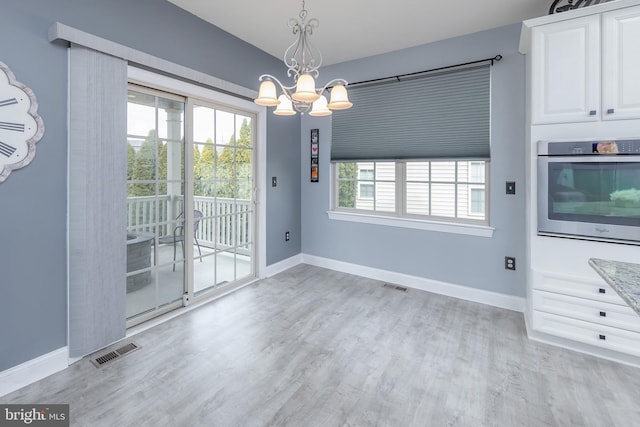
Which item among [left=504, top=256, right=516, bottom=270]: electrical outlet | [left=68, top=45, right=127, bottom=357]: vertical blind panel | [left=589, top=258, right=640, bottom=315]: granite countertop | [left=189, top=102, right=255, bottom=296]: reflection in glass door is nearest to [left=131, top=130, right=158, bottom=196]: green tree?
[left=68, top=45, right=127, bottom=357]: vertical blind panel

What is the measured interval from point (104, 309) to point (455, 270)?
325 centimetres

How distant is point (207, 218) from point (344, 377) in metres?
2.01

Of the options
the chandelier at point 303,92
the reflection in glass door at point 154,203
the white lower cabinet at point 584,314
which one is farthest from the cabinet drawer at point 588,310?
the reflection in glass door at point 154,203

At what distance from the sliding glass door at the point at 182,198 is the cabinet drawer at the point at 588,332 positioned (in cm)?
293

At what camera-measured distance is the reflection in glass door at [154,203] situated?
253 centimetres

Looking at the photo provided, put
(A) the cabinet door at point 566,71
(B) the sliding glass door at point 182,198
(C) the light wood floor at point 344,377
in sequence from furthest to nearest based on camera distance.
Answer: (B) the sliding glass door at point 182,198 → (A) the cabinet door at point 566,71 → (C) the light wood floor at point 344,377

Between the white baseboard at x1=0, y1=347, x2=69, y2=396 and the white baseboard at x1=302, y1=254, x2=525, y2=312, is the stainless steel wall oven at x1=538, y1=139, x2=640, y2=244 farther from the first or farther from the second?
the white baseboard at x1=0, y1=347, x2=69, y2=396

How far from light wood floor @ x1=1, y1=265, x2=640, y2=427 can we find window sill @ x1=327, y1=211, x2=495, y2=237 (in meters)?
0.85

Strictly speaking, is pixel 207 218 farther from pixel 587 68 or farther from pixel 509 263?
pixel 587 68

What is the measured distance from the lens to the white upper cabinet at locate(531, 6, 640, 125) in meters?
2.08

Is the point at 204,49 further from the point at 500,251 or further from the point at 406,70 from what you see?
the point at 500,251

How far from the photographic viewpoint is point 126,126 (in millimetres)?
2340

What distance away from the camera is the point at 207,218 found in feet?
10.3

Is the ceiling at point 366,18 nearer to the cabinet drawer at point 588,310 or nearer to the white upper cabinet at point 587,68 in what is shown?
the white upper cabinet at point 587,68
